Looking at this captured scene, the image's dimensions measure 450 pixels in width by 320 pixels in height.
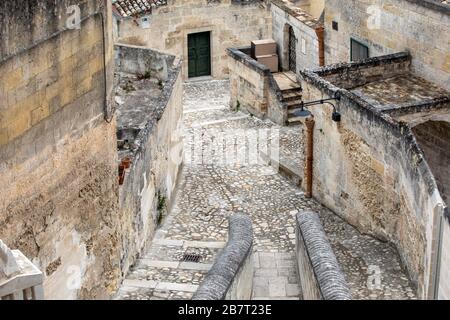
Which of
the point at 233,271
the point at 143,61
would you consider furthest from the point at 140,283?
the point at 143,61

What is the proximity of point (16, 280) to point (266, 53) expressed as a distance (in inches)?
825

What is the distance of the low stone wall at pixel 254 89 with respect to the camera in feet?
87.9

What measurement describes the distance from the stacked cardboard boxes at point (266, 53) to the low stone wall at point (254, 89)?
861 millimetres

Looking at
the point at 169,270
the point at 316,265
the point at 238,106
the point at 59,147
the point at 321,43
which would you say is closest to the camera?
the point at 59,147

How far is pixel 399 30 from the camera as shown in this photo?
74.5 ft

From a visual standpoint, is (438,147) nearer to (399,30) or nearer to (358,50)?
(399,30)

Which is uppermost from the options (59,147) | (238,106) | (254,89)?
(59,147)

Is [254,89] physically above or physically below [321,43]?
below

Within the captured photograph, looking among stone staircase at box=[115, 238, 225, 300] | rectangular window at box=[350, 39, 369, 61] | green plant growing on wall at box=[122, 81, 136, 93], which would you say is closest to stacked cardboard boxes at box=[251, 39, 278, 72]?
rectangular window at box=[350, 39, 369, 61]

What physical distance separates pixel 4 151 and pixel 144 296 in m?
4.80

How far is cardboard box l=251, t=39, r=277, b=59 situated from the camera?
2983 centimetres

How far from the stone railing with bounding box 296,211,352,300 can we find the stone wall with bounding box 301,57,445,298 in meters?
1.47

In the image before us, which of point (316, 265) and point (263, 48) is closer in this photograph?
point (316, 265)

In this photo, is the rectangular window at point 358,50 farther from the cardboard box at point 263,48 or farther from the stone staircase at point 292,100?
the cardboard box at point 263,48
